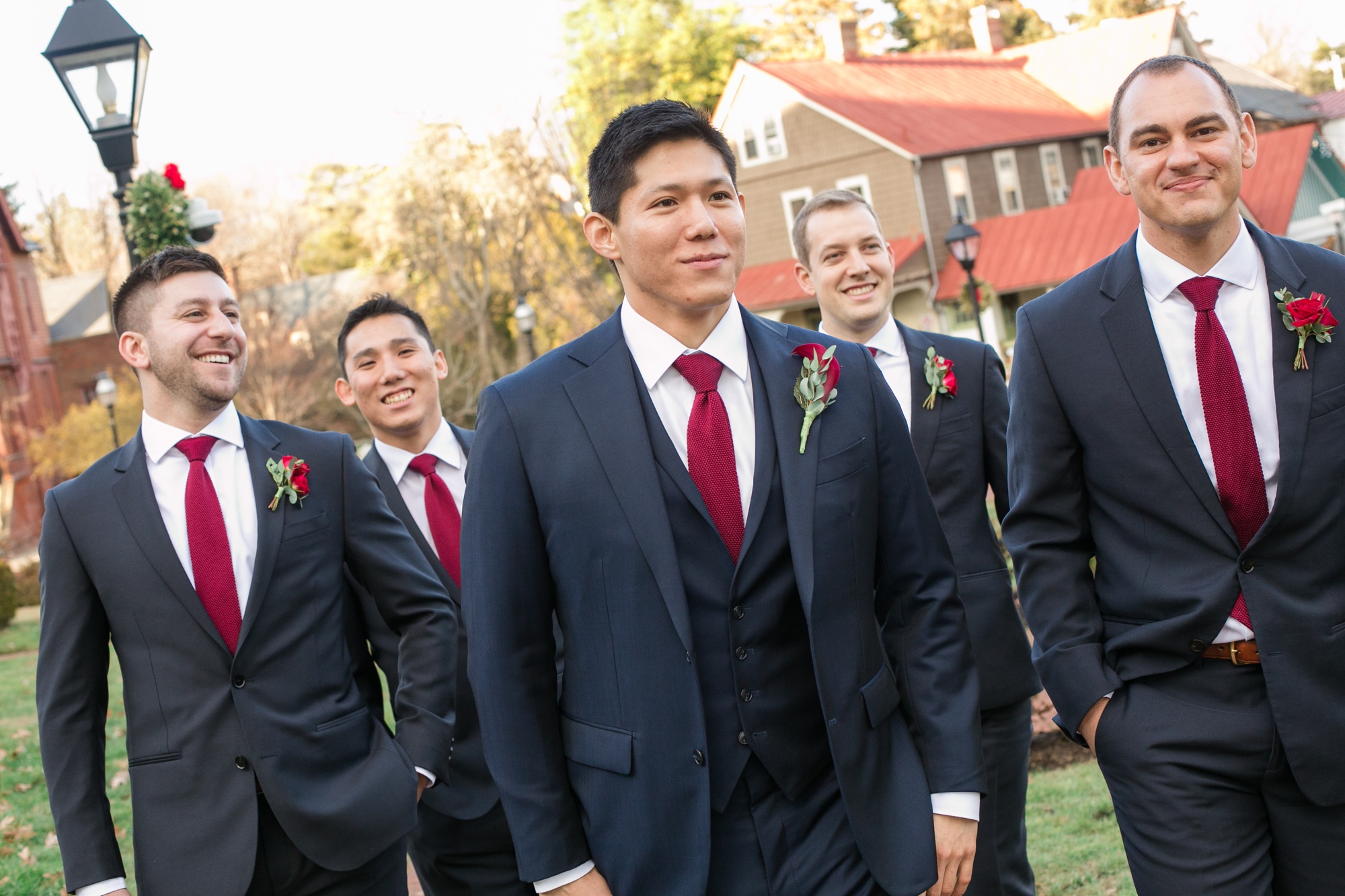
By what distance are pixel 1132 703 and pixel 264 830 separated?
2.71 meters

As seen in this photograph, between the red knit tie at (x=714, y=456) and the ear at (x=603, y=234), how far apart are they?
403 mm

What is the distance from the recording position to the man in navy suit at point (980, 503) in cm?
493

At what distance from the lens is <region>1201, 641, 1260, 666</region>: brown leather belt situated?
3.50m

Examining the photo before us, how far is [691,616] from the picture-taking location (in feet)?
10.2

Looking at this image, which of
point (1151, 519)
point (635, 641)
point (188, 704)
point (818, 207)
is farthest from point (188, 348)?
point (1151, 519)

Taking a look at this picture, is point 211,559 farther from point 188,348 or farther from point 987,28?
point 987,28

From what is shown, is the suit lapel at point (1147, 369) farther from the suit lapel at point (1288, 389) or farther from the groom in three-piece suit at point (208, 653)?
the groom in three-piece suit at point (208, 653)

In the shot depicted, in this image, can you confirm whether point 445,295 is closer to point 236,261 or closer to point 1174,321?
point 236,261

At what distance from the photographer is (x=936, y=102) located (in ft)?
147

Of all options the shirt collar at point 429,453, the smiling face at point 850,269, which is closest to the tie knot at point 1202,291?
the smiling face at point 850,269

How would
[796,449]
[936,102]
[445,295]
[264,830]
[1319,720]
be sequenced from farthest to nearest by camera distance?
[445,295] → [936,102] → [264,830] → [1319,720] → [796,449]

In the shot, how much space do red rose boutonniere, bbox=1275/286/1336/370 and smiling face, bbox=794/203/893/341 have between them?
2.00m

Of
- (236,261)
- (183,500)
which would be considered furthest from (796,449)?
(236,261)

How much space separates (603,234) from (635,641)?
44.1 inches
